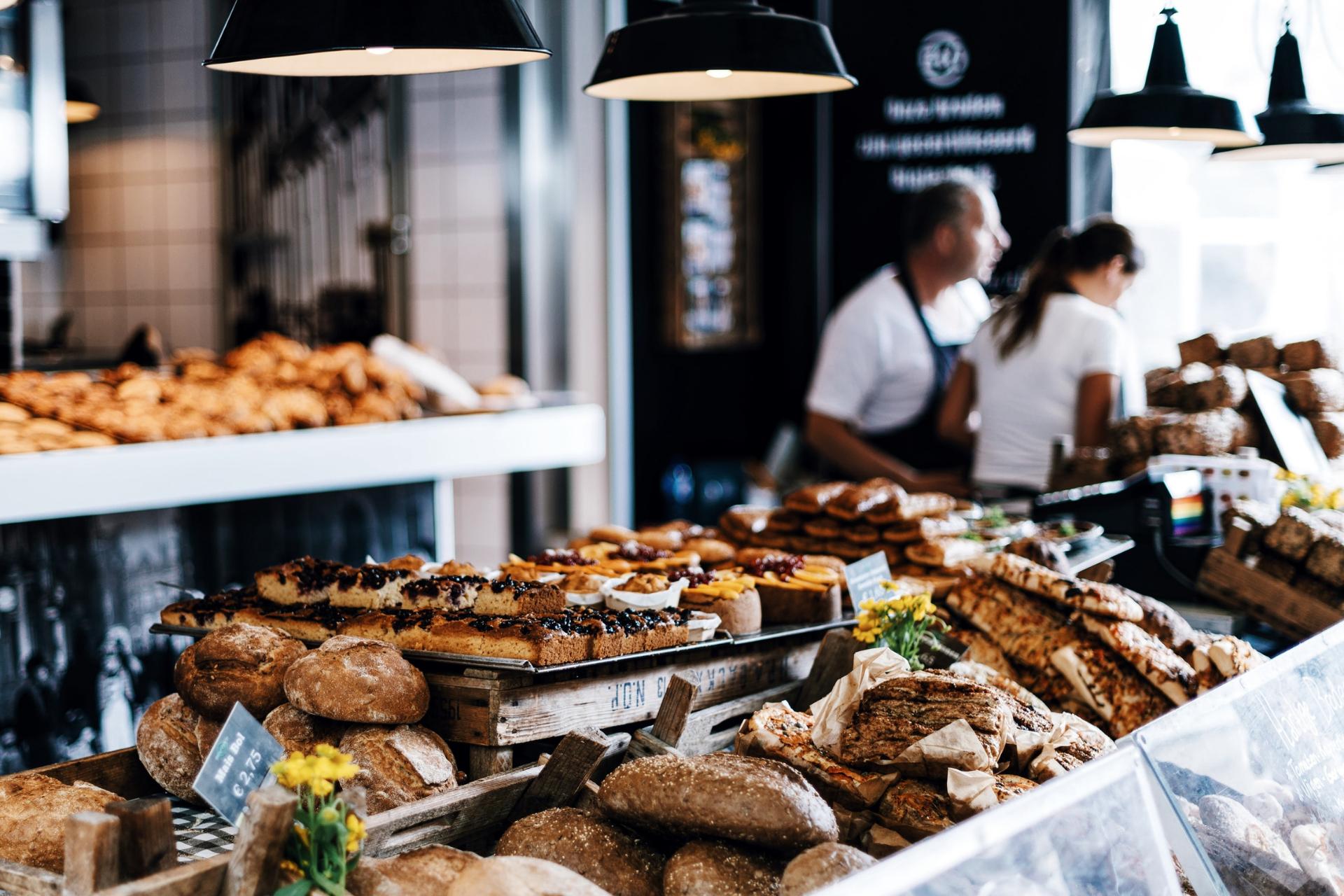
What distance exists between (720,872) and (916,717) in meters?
0.42

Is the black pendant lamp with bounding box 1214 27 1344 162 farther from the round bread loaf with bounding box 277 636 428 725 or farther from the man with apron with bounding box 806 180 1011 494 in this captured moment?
the round bread loaf with bounding box 277 636 428 725

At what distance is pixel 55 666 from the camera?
363 centimetres

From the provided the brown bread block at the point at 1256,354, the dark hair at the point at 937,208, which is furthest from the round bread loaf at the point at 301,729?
the dark hair at the point at 937,208

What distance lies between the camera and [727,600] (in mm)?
2346

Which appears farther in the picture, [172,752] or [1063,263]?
[1063,263]

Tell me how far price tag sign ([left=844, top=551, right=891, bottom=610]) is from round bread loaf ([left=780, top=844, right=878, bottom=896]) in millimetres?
932

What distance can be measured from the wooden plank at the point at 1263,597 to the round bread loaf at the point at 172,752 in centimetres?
234

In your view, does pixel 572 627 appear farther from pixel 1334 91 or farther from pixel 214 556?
pixel 1334 91

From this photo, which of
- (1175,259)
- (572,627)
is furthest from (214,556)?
(1175,259)

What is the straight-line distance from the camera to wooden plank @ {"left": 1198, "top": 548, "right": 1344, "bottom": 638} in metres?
3.08

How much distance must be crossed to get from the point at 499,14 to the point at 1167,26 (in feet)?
7.44

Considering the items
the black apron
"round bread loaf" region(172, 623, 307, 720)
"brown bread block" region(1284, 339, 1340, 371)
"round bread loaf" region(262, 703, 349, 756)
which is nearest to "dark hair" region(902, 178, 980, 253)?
the black apron

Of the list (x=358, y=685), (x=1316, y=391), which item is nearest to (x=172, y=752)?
(x=358, y=685)

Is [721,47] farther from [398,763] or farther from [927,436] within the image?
[927,436]
